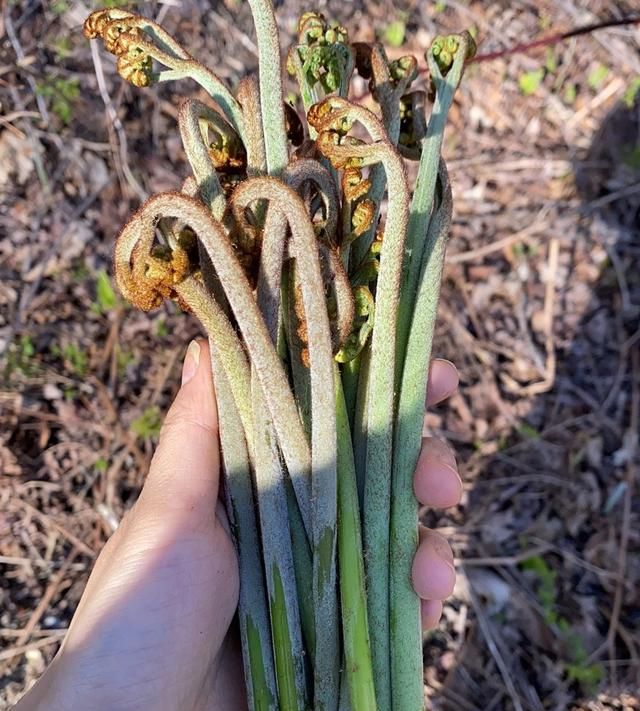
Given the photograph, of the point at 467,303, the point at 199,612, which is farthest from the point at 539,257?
the point at 199,612

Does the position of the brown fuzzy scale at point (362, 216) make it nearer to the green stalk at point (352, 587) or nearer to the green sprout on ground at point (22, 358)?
the green stalk at point (352, 587)

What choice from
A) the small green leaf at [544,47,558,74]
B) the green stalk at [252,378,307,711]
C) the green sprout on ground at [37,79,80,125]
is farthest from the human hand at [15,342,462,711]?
the small green leaf at [544,47,558,74]

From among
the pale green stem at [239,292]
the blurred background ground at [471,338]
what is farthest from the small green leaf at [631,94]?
the pale green stem at [239,292]

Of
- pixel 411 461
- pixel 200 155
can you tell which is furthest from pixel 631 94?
pixel 200 155

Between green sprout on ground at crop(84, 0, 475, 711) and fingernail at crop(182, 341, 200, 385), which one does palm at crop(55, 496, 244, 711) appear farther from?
fingernail at crop(182, 341, 200, 385)

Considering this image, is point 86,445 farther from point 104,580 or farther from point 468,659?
point 468,659

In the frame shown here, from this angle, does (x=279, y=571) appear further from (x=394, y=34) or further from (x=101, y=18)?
(x=394, y=34)
